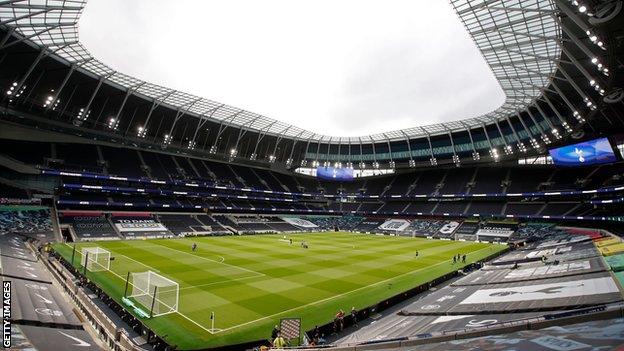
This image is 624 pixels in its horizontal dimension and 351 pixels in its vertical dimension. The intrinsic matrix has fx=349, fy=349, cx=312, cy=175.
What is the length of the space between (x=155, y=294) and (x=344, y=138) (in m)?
76.8

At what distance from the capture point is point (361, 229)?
82062 mm

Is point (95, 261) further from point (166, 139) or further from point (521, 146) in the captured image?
point (521, 146)

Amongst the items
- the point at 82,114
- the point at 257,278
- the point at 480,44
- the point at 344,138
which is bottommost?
the point at 257,278

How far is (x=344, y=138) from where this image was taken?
93.1m

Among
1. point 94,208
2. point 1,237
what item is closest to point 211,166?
point 94,208

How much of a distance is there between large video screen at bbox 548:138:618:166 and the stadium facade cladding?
2.02m

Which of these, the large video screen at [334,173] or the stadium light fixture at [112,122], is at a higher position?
the stadium light fixture at [112,122]

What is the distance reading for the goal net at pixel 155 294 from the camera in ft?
68.0

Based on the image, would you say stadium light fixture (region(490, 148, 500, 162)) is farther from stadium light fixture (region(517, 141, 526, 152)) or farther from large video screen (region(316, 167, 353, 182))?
large video screen (region(316, 167, 353, 182))

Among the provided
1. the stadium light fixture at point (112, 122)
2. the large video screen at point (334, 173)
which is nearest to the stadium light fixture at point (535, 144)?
the large video screen at point (334, 173)

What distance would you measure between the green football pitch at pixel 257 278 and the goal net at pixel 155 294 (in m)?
0.71

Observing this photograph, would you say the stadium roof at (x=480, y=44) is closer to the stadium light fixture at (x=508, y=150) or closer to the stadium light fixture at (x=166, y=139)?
the stadium light fixture at (x=508, y=150)

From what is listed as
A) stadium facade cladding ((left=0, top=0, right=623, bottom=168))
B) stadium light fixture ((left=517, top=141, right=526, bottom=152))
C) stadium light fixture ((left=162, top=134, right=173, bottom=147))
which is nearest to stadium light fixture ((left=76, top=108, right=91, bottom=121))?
stadium facade cladding ((left=0, top=0, right=623, bottom=168))

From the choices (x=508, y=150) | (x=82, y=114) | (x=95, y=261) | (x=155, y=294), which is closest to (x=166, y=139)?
(x=82, y=114)
